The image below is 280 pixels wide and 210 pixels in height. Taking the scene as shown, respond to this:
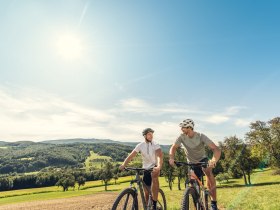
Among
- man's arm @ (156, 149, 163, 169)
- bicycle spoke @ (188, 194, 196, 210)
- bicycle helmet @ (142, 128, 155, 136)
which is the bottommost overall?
bicycle spoke @ (188, 194, 196, 210)

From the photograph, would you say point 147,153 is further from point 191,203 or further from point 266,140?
point 266,140

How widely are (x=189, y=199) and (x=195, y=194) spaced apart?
1.07ft

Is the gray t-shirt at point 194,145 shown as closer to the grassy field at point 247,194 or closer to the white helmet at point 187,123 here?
the white helmet at point 187,123

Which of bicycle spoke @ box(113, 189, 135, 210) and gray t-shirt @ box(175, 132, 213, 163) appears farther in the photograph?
gray t-shirt @ box(175, 132, 213, 163)

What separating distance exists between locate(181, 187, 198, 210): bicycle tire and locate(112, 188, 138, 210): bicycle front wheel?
5.01 feet

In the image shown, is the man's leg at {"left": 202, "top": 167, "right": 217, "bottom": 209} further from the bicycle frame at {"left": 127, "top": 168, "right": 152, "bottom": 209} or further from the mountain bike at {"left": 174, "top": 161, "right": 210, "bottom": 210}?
the bicycle frame at {"left": 127, "top": 168, "right": 152, "bottom": 209}

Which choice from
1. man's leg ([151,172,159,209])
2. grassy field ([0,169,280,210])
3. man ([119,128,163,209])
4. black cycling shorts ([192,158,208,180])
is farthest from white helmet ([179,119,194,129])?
grassy field ([0,169,280,210])

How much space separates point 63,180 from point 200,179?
432 ft

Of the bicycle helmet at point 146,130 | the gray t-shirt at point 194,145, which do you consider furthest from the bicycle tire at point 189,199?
the bicycle helmet at point 146,130

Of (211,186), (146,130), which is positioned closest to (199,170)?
(211,186)

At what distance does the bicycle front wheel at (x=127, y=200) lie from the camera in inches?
286

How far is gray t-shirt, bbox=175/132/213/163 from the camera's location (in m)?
8.52

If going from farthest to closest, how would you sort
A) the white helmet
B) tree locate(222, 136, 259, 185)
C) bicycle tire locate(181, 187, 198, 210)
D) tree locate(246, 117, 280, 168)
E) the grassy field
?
1. tree locate(222, 136, 259, 185)
2. tree locate(246, 117, 280, 168)
3. the grassy field
4. the white helmet
5. bicycle tire locate(181, 187, 198, 210)

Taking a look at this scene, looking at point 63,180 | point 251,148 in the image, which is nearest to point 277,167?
point 251,148
